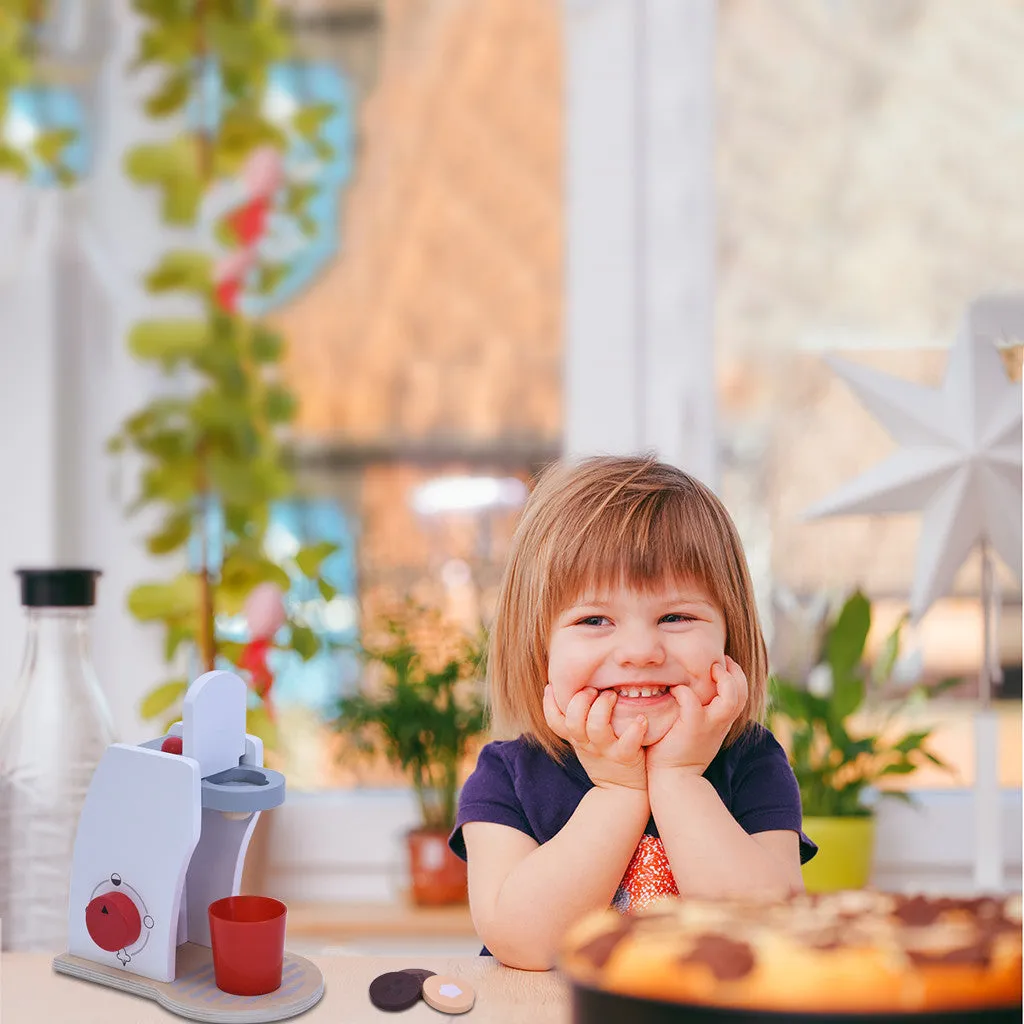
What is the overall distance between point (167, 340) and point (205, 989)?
3.60 feet

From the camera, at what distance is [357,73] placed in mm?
1754

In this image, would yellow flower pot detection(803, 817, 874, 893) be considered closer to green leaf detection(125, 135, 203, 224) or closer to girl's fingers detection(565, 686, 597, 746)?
girl's fingers detection(565, 686, 597, 746)

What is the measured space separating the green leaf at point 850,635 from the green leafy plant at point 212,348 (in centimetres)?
65

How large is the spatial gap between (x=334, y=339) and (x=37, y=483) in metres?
0.46

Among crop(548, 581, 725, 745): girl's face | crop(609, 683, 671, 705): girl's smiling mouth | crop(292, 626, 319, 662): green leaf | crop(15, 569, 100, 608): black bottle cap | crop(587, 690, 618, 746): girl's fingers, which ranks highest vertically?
crop(15, 569, 100, 608): black bottle cap

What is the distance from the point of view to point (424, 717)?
1.50 meters

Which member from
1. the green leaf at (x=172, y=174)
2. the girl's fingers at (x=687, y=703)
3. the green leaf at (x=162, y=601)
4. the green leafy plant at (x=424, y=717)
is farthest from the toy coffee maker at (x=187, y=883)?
the green leaf at (x=172, y=174)

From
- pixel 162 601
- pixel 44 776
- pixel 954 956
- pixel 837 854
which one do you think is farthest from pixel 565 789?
pixel 162 601

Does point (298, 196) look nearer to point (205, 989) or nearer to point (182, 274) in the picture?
point (182, 274)

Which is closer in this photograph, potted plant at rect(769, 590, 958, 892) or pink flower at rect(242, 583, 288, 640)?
A: potted plant at rect(769, 590, 958, 892)

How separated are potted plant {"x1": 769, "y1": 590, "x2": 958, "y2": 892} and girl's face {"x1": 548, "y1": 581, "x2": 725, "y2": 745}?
1.86 feet

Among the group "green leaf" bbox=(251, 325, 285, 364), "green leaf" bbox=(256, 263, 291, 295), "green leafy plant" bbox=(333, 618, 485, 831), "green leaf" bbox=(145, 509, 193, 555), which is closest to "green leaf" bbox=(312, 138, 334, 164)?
"green leaf" bbox=(256, 263, 291, 295)

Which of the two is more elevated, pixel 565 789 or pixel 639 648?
pixel 639 648

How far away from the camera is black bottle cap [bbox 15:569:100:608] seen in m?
0.91
